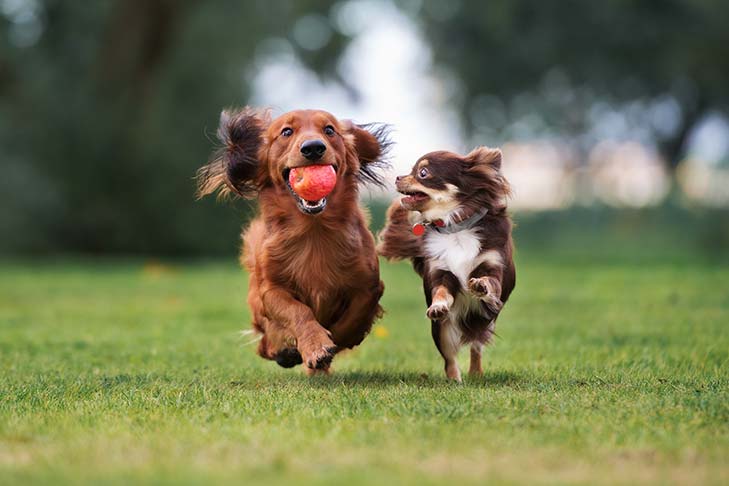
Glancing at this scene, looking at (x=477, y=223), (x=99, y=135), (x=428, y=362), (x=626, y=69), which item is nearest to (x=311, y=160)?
(x=477, y=223)

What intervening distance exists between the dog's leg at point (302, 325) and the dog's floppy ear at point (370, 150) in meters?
1.03

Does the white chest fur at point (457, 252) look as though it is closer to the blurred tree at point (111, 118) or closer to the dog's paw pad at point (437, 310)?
the dog's paw pad at point (437, 310)

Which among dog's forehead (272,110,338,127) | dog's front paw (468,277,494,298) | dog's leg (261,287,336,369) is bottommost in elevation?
dog's leg (261,287,336,369)

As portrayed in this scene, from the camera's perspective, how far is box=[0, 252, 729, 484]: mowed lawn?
3.43 m

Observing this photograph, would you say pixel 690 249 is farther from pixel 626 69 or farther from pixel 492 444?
pixel 492 444

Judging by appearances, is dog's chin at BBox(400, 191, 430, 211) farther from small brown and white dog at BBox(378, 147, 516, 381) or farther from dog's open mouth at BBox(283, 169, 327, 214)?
dog's open mouth at BBox(283, 169, 327, 214)

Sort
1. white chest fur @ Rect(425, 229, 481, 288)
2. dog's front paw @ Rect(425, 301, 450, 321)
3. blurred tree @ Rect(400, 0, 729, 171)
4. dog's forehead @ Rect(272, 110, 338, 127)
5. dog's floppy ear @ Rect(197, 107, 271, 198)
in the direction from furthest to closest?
blurred tree @ Rect(400, 0, 729, 171) → dog's floppy ear @ Rect(197, 107, 271, 198) → dog's forehead @ Rect(272, 110, 338, 127) → white chest fur @ Rect(425, 229, 481, 288) → dog's front paw @ Rect(425, 301, 450, 321)

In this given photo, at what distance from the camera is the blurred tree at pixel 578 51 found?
72.0 feet

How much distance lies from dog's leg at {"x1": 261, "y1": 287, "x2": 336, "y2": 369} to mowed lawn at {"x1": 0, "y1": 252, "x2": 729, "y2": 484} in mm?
180

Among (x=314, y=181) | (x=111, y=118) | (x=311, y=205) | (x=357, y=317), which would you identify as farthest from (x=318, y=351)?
(x=111, y=118)

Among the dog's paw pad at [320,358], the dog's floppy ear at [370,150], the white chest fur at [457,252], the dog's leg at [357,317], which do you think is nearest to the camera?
the dog's paw pad at [320,358]

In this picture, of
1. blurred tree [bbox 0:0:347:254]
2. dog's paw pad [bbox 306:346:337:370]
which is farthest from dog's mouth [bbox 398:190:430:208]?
blurred tree [bbox 0:0:347:254]

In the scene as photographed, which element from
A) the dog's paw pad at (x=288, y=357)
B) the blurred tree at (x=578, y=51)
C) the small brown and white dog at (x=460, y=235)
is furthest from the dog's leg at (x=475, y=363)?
the blurred tree at (x=578, y=51)

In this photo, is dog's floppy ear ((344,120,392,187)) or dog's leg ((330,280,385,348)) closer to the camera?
dog's leg ((330,280,385,348))
